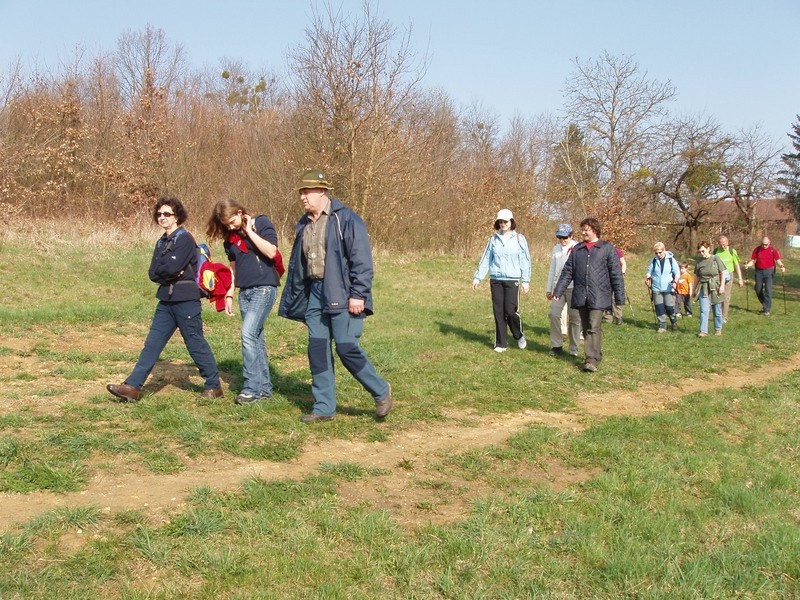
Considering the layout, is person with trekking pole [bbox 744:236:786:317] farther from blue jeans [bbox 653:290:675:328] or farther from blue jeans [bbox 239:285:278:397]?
blue jeans [bbox 239:285:278:397]

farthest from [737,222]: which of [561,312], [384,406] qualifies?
[384,406]

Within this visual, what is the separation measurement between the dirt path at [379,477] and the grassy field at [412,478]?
29 mm

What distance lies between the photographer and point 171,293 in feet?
21.8

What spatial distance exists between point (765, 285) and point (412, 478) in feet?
51.0

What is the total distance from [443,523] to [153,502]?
1.69m

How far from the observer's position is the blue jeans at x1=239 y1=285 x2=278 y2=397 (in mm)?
6707

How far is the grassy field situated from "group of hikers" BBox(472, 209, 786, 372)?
571mm

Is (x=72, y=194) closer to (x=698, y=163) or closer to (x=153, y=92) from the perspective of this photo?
(x=153, y=92)

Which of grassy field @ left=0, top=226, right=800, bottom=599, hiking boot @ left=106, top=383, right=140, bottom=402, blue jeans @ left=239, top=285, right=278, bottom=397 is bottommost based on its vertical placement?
grassy field @ left=0, top=226, right=800, bottom=599

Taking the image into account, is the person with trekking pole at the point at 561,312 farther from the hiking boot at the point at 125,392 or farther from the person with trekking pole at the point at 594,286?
the hiking boot at the point at 125,392

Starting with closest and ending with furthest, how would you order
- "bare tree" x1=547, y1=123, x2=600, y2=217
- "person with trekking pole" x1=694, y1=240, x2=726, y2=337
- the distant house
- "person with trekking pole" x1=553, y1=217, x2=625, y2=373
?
"person with trekking pole" x1=553, y1=217, x2=625, y2=373
"person with trekking pole" x1=694, y1=240, x2=726, y2=337
"bare tree" x1=547, y1=123, x2=600, y2=217
the distant house

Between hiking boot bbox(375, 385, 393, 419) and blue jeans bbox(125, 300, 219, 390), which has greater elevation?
blue jeans bbox(125, 300, 219, 390)

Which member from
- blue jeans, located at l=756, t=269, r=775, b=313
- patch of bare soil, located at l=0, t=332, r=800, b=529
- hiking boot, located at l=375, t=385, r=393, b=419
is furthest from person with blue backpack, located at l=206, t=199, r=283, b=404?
blue jeans, located at l=756, t=269, r=775, b=313

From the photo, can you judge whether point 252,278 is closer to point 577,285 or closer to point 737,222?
point 577,285
